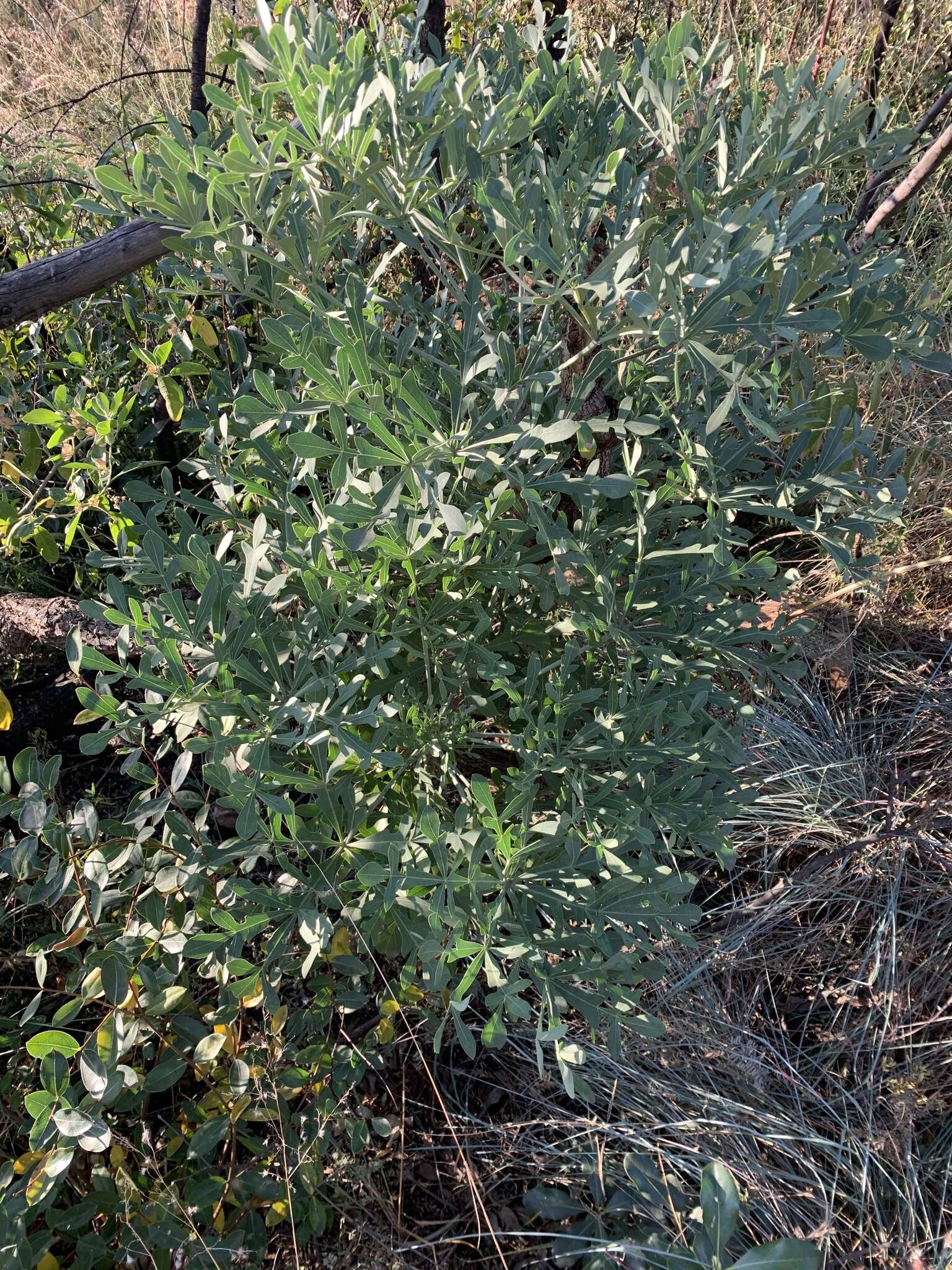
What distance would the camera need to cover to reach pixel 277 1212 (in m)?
1.50

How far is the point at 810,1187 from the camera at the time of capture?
166 centimetres

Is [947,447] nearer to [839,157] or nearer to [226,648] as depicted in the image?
[839,157]

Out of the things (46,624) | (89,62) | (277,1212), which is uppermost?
(89,62)

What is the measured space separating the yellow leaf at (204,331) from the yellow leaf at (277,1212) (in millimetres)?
1778

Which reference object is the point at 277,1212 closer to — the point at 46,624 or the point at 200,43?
the point at 46,624

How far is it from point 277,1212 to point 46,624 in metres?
1.33

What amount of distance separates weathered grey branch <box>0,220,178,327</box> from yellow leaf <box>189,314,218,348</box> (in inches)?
7.1

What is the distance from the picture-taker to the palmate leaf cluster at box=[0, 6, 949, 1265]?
1153 mm

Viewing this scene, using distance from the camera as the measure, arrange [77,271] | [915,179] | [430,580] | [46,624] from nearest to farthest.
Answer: [430,580] → [77,271] → [46,624] → [915,179]

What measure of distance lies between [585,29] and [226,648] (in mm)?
4392

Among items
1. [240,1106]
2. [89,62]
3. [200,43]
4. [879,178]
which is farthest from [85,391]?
[89,62]

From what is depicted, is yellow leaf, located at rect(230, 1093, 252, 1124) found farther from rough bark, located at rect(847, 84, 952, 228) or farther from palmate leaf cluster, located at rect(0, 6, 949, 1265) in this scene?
rough bark, located at rect(847, 84, 952, 228)

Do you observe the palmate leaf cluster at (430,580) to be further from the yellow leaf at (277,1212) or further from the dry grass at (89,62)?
the dry grass at (89,62)

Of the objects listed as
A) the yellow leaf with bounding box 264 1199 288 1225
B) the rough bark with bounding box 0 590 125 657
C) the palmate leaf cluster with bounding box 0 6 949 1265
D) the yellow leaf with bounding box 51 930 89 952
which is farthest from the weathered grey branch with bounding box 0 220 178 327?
the yellow leaf with bounding box 264 1199 288 1225
